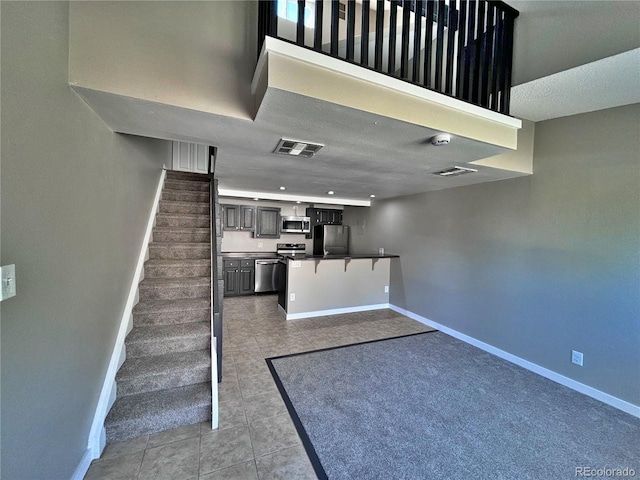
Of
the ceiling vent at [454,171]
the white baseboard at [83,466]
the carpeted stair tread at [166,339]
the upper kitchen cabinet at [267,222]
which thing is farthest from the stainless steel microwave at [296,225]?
the white baseboard at [83,466]

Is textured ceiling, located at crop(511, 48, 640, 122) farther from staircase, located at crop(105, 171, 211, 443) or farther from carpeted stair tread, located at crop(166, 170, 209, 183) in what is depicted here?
carpeted stair tread, located at crop(166, 170, 209, 183)

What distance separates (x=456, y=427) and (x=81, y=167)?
10.1 feet

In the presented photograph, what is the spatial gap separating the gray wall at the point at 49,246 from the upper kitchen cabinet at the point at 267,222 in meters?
4.26

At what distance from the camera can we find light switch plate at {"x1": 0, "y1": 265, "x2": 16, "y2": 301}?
3.01 ft

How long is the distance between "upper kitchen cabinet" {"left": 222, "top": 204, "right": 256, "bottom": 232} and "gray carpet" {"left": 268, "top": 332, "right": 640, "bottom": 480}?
3.67m

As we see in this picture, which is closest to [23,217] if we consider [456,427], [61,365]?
[61,365]

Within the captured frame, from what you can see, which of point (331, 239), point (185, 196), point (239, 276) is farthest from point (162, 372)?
point (331, 239)

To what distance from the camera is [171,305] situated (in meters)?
2.53

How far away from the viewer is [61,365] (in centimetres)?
131

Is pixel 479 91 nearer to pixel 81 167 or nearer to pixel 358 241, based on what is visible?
pixel 81 167

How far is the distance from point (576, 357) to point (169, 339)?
388cm

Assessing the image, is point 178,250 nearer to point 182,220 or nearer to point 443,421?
point 182,220

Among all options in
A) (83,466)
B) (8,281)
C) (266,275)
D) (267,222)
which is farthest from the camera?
(267,222)

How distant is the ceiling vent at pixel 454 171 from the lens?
2728 millimetres
